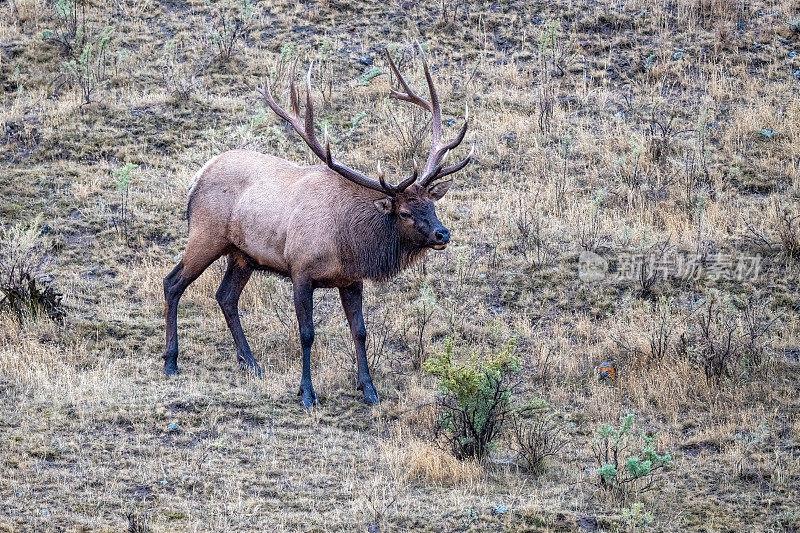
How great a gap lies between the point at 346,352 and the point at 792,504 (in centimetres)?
487

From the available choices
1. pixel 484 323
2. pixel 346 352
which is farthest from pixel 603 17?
pixel 346 352

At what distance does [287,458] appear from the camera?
27.0ft

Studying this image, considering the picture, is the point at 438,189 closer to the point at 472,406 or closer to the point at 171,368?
the point at 472,406

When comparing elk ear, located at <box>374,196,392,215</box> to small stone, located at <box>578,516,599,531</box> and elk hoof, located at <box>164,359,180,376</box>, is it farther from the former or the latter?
small stone, located at <box>578,516,599,531</box>

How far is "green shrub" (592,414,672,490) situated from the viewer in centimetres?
734

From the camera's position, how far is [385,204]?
376 inches

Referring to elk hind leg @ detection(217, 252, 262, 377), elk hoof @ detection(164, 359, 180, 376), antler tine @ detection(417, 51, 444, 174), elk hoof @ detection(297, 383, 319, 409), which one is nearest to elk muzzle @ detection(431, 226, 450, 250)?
antler tine @ detection(417, 51, 444, 174)

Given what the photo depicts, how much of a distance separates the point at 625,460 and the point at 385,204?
3.33 m

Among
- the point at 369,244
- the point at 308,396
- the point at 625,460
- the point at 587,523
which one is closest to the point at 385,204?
the point at 369,244

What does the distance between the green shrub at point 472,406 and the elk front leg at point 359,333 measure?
119cm

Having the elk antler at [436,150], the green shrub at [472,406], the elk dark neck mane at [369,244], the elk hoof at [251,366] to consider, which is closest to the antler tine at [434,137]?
the elk antler at [436,150]

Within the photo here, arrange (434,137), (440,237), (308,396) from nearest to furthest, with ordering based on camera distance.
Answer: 1. (440,237)
2. (308,396)
3. (434,137)

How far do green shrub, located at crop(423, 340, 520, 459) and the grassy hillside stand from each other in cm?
23

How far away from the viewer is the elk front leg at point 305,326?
31.3 feet
